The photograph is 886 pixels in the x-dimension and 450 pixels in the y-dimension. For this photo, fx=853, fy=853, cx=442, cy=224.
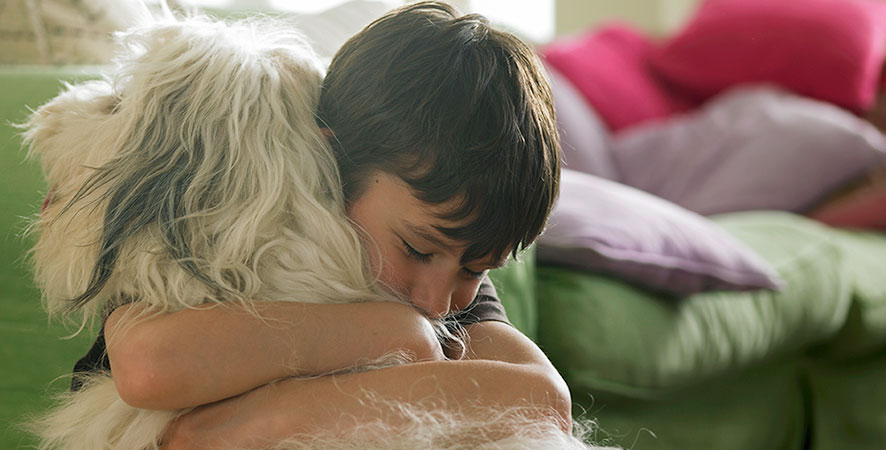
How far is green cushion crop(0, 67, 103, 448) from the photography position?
66 centimetres

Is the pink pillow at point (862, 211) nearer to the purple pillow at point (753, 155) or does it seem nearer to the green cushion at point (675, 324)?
the purple pillow at point (753, 155)

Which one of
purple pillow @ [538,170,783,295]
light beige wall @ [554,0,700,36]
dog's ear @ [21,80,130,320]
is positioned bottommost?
light beige wall @ [554,0,700,36]

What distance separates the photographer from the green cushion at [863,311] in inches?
52.6

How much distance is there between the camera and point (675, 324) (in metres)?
1.09

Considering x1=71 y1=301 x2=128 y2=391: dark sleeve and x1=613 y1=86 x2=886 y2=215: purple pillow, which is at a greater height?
x1=71 y1=301 x2=128 y2=391: dark sleeve

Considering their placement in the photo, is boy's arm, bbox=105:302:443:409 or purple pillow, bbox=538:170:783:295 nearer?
boy's arm, bbox=105:302:443:409

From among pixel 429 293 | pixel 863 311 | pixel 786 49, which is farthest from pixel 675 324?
pixel 786 49

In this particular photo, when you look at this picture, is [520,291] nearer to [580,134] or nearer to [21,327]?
[21,327]

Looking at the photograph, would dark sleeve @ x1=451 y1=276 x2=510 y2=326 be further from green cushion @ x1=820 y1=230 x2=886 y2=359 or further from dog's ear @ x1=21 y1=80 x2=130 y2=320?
green cushion @ x1=820 y1=230 x2=886 y2=359

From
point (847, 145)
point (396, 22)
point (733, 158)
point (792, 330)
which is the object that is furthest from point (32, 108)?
point (847, 145)

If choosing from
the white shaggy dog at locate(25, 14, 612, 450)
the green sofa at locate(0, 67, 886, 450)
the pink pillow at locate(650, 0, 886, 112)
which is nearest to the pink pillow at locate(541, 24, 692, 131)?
the pink pillow at locate(650, 0, 886, 112)

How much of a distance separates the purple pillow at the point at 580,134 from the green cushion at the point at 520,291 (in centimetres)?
68

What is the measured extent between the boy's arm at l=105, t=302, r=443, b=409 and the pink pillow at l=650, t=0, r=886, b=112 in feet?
5.44

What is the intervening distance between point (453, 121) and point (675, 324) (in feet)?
2.04
